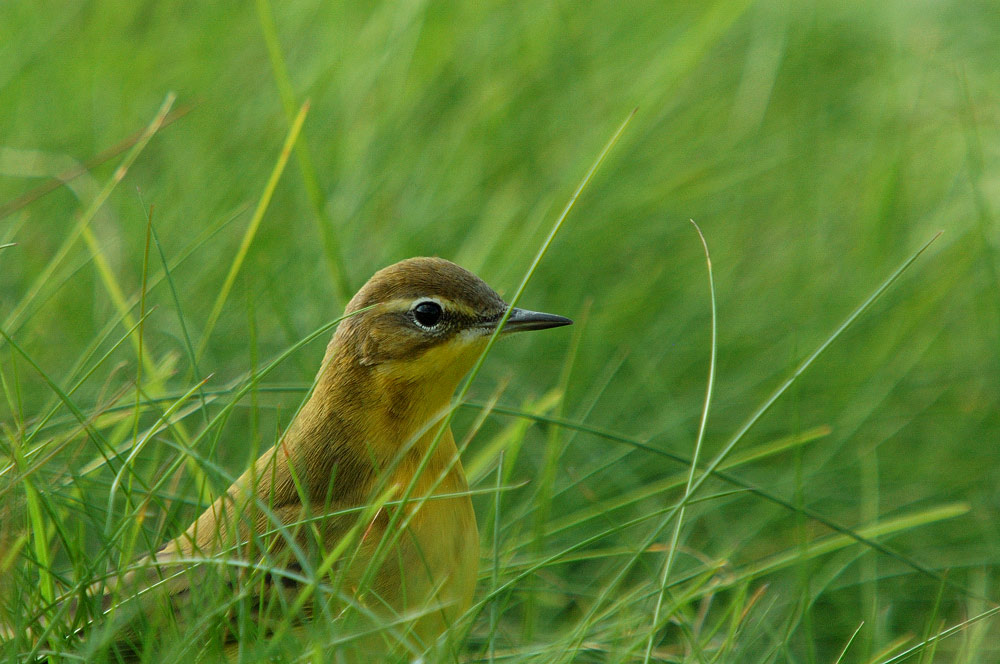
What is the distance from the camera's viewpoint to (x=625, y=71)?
587 cm

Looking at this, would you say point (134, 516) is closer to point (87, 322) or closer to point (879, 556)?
point (87, 322)

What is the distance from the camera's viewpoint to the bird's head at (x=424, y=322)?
333cm

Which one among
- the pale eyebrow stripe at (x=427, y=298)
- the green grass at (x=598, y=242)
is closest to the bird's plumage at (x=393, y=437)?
the pale eyebrow stripe at (x=427, y=298)

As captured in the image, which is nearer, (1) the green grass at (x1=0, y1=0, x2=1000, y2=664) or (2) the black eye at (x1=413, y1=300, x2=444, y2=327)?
(2) the black eye at (x1=413, y1=300, x2=444, y2=327)

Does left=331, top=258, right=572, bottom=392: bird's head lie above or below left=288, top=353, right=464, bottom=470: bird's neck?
above

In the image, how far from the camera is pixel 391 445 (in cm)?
326

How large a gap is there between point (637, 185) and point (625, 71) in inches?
33.5

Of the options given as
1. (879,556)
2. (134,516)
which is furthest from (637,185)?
(134,516)

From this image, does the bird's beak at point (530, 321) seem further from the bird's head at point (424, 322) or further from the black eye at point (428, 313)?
the black eye at point (428, 313)

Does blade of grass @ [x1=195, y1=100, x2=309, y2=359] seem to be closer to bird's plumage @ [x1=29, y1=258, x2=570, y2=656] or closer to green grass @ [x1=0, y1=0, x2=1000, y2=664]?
green grass @ [x1=0, y1=0, x2=1000, y2=664]

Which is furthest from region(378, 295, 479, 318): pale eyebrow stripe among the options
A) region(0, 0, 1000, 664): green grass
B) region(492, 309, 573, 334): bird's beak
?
region(0, 0, 1000, 664): green grass

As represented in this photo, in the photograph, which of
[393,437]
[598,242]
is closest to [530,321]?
[393,437]

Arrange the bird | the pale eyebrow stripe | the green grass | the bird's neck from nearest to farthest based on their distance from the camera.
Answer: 1. the bird
2. the bird's neck
3. the pale eyebrow stripe
4. the green grass

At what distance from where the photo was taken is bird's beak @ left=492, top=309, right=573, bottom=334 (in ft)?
11.0
